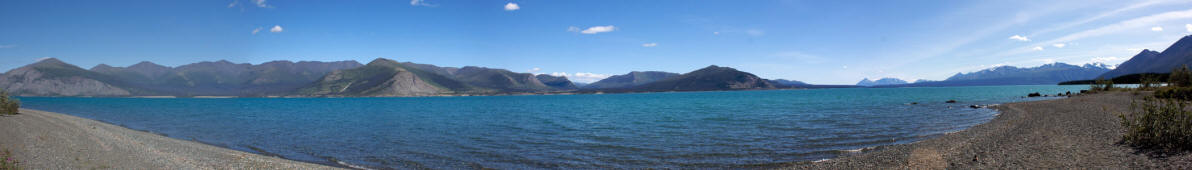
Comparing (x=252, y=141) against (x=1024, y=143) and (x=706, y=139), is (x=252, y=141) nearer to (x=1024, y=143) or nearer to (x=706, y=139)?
(x=706, y=139)

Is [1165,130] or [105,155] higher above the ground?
[1165,130]

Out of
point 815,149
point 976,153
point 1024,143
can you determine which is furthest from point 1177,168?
point 815,149

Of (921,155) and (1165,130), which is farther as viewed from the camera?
(921,155)

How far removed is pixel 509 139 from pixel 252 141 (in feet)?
57.6

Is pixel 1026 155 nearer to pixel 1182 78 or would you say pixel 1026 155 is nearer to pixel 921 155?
pixel 921 155

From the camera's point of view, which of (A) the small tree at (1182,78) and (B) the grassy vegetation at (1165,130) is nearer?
(B) the grassy vegetation at (1165,130)

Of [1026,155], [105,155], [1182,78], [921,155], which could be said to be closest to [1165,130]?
[1026,155]

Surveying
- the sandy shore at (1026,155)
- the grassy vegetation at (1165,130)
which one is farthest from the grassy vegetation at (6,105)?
the grassy vegetation at (1165,130)

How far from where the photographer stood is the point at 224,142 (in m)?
32.8

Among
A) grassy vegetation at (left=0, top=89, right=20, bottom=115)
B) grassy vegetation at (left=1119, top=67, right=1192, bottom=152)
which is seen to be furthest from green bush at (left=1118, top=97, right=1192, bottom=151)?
grassy vegetation at (left=0, top=89, right=20, bottom=115)

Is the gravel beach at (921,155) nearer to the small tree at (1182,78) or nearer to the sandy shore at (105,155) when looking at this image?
the sandy shore at (105,155)

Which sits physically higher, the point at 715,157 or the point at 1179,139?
the point at 1179,139

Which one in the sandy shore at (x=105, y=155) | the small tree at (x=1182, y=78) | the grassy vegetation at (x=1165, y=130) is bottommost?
the sandy shore at (x=105, y=155)

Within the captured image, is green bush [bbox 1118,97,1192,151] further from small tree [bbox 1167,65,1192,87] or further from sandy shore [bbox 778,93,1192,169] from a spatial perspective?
small tree [bbox 1167,65,1192,87]
